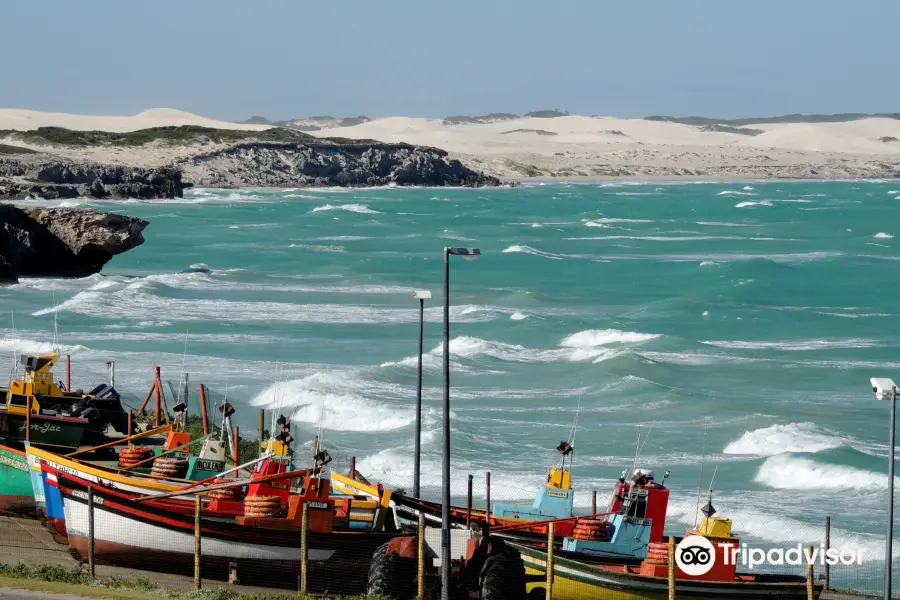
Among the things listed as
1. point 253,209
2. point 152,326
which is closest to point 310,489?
point 152,326

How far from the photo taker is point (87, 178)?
126562 mm

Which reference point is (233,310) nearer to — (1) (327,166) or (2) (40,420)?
(2) (40,420)

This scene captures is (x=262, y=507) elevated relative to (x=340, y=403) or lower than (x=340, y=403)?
elevated

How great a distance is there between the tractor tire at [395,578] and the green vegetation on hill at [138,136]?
152m

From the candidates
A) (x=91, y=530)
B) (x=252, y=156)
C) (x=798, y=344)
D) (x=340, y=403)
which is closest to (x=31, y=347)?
(x=340, y=403)

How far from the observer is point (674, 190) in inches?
6604

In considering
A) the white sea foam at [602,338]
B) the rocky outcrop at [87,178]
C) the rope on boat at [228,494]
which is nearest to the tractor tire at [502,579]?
the rope on boat at [228,494]

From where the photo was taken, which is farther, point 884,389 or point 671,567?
point 884,389

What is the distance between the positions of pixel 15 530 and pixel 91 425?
138 inches

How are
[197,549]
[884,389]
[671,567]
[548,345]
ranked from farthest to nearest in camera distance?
[548,345] < [197,549] < [884,389] < [671,567]

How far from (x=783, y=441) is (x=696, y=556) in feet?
54.6

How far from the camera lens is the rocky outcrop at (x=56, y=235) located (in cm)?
6059

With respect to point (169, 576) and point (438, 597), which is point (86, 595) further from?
point (438, 597)

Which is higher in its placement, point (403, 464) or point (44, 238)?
point (44, 238)
